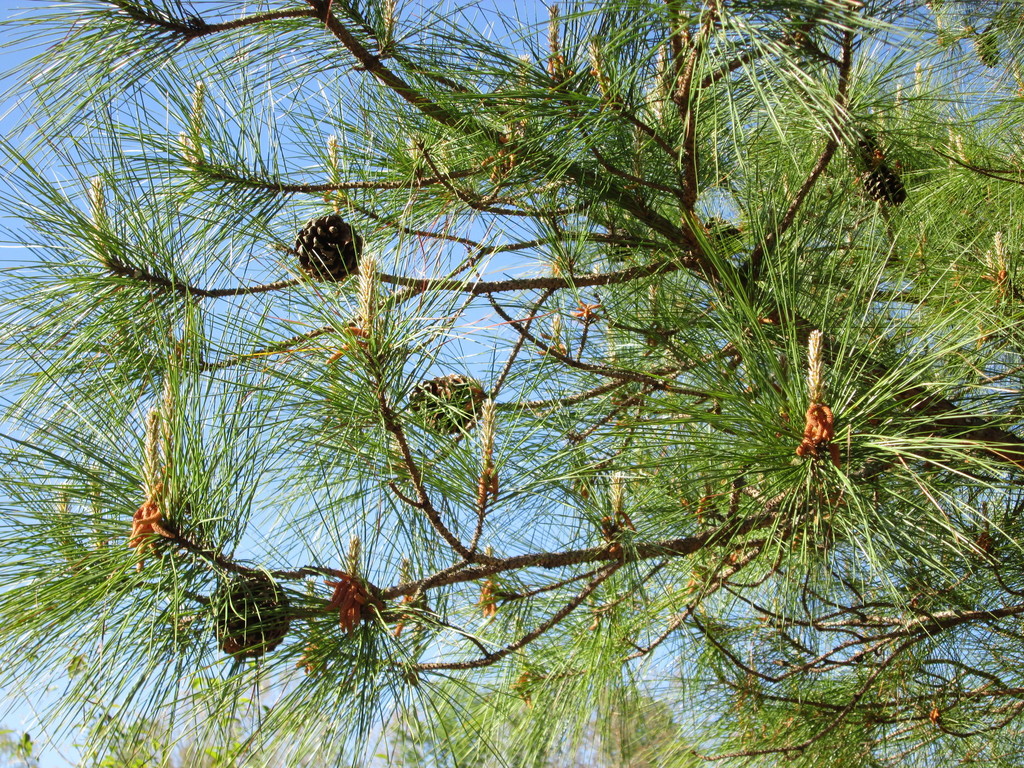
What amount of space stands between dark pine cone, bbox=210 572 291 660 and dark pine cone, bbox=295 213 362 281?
20.7 inches

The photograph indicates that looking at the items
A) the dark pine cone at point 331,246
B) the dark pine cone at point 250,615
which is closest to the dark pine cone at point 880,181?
the dark pine cone at point 331,246

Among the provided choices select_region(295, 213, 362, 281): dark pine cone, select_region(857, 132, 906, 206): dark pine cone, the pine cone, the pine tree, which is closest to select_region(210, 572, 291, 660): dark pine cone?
the pine tree

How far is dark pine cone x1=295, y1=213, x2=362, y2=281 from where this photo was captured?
130 cm

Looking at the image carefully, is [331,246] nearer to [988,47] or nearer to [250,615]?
[250,615]

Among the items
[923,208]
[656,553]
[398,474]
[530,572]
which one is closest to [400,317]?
[398,474]

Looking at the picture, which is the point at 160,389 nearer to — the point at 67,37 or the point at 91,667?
the point at 91,667

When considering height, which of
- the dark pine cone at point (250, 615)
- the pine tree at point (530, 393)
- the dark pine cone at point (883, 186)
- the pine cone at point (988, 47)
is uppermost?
the pine cone at point (988, 47)

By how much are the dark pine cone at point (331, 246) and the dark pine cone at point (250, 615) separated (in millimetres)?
526

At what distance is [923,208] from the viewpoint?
5.97ft

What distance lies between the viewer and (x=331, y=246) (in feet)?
4.29

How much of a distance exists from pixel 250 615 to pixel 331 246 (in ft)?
1.94

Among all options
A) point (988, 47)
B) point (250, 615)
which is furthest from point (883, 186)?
point (250, 615)

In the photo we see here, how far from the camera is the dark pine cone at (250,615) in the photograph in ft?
2.85

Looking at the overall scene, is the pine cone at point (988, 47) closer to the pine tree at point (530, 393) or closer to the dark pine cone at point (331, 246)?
the pine tree at point (530, 393)
